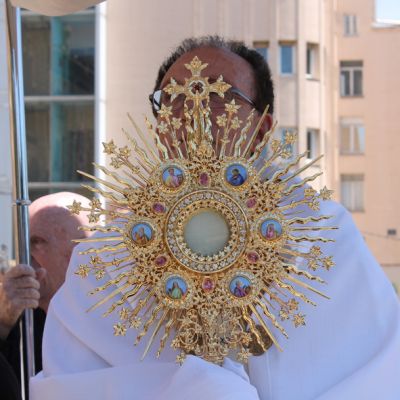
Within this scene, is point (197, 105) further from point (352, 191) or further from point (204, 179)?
point (352, 191)

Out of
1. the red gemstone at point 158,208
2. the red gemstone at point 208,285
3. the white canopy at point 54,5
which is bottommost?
the red gemstone at point 208,285

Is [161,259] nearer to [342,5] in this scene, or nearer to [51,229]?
[51,229]

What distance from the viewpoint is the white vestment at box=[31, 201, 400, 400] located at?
1.88 m

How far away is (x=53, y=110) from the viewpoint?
16.1 meters

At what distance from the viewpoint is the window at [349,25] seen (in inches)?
914

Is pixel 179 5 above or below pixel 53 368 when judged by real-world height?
above

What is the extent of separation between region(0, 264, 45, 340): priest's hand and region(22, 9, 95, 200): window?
42.5 feet

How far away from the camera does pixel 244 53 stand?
2.35 metres

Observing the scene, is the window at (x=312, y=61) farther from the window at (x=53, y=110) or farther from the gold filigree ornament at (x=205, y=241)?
the gold filigree ornament at (x=205, y=241)

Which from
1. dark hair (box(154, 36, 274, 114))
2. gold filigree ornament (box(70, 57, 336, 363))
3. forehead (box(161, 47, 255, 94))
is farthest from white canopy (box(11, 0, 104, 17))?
gold filigree ornament (box(70, 57, 336, 363))

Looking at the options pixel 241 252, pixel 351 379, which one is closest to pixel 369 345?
pixel 351 379

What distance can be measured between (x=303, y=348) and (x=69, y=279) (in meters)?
0.58

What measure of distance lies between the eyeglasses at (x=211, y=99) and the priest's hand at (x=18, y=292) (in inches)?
32.9

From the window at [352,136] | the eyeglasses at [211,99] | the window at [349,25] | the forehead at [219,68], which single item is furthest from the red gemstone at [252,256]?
the window at [349,25]
